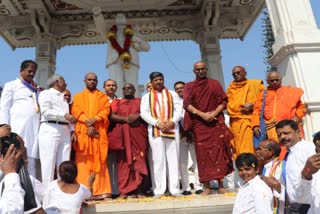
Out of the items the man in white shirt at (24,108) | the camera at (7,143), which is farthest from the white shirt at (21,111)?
the camera at (7,143)

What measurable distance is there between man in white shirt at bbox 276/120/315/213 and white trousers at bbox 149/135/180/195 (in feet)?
6.45

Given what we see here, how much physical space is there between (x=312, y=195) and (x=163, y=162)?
7.61ft

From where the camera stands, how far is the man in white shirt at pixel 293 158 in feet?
8.47

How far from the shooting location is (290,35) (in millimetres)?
5289

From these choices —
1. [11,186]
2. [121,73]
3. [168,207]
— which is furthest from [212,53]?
[11,186]

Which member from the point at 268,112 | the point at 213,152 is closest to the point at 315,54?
the point at 268,112

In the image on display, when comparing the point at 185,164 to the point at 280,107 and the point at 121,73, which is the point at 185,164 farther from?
the point at 121,73

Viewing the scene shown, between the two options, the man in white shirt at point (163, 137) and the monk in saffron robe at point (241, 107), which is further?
the monk in saffron robe at point (241, 107)

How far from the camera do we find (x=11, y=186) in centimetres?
212

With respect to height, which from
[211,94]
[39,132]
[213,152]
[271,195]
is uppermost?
[211,94]

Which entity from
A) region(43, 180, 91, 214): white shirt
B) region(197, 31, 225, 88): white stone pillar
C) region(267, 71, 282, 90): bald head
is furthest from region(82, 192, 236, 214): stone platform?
region(197, 31, 225, 88): white stone pillar

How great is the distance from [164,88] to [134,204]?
1859mm

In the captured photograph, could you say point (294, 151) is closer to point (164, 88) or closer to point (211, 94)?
point (211, 94)

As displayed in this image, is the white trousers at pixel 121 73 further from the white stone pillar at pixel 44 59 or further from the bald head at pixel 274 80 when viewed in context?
the bald head at pixel 274 80
